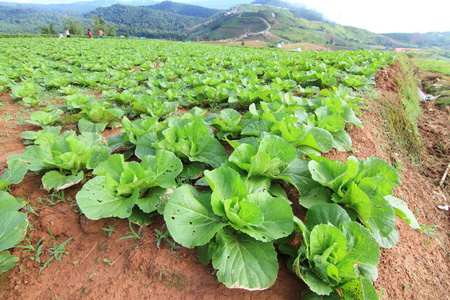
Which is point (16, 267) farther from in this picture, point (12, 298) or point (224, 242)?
point (224, 242)

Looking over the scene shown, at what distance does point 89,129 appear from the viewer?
3.50 metres

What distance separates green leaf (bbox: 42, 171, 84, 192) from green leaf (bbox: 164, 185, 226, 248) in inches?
49.5

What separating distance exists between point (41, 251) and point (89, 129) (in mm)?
2346

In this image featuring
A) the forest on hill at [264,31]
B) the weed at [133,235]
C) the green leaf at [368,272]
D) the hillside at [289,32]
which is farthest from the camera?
the forest on hill at [264,31]

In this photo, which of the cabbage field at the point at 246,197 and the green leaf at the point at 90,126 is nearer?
the cabbage field at the point at 246,197

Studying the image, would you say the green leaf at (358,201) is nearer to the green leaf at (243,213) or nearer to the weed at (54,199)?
the green leaf at (243,213)

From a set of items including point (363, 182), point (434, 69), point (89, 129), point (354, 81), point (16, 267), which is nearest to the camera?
point (16, 267)

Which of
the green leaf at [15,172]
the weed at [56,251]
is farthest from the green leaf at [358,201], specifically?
the green leaf at [15,172]

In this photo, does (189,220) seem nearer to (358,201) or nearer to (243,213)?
(243,213)

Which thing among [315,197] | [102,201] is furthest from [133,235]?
[315,197]

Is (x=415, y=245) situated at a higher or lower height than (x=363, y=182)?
lower

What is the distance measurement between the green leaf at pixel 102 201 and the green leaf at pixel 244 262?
78 centimetres

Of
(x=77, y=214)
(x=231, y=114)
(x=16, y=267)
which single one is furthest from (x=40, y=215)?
(x=231, y=114)

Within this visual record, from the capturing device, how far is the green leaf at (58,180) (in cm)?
204
